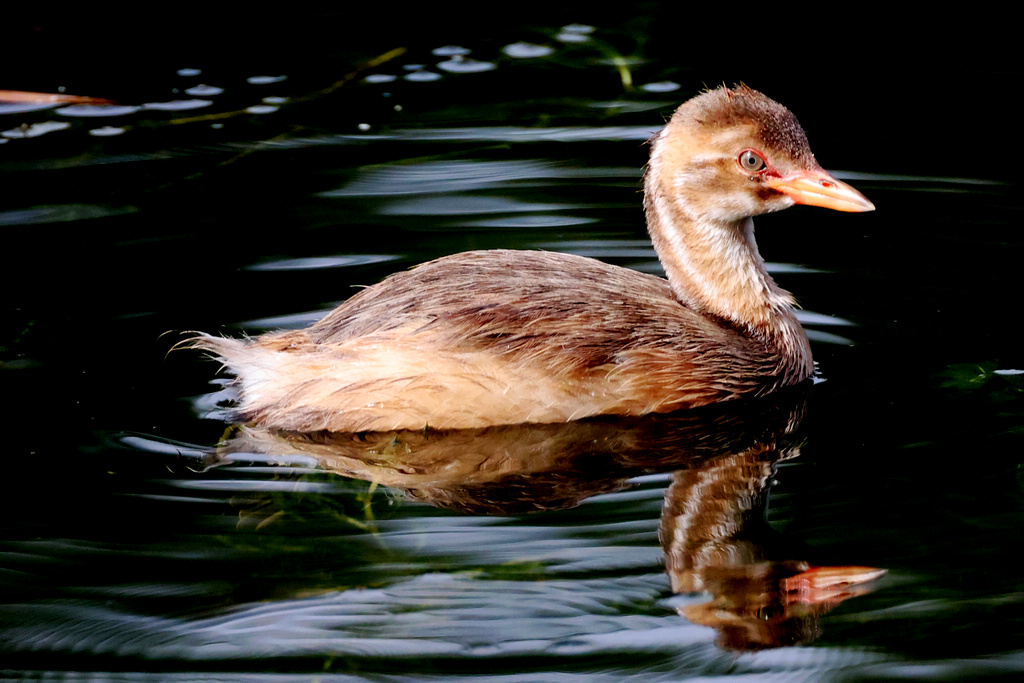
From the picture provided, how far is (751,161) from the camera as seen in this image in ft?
17.8

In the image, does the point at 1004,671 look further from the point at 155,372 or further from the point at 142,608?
the point at 155,372

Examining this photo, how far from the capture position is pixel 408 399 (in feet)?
16.4

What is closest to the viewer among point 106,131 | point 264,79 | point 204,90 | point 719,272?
point 719,272

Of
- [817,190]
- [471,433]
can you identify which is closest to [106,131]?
[471,433]

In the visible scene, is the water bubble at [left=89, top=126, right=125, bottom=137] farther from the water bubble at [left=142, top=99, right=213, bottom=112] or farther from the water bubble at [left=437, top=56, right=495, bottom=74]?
the water bubble at [left=437, top=56, right=495, bottom=74]

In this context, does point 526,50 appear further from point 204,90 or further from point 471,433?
point 471,433

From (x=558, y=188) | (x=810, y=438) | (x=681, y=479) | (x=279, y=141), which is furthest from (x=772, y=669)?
(x=279, y=141)

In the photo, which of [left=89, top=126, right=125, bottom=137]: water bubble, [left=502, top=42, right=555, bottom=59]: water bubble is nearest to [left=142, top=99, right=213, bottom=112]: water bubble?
[left=89, top=126, right=125, bottom=137]: water bubble

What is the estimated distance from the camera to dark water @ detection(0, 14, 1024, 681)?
3707 millimetres

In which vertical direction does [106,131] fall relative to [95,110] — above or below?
below

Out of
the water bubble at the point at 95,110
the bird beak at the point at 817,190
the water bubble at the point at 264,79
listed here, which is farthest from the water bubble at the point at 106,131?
the bird beak at the point at 817,190

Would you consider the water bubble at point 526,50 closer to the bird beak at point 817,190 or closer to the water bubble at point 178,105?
the water bubble at point 178,105

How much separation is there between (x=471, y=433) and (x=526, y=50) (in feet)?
15.1

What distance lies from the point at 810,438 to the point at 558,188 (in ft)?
8.93
